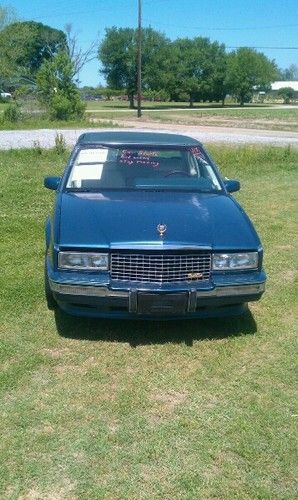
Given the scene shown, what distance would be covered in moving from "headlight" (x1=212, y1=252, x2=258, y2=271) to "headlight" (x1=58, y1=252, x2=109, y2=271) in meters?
0.79

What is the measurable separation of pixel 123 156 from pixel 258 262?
186cm

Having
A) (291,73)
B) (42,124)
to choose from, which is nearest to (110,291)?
(42,124)

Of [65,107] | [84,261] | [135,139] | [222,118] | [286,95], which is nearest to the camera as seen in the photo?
[84,261]

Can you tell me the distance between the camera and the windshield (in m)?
4.86

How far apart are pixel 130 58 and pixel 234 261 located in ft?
233

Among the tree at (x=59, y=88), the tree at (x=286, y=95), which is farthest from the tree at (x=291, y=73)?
the tree at (x=59, y=88)

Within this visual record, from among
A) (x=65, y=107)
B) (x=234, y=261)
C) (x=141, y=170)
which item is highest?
(x=141, y=170)

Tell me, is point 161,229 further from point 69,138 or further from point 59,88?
point 59,88

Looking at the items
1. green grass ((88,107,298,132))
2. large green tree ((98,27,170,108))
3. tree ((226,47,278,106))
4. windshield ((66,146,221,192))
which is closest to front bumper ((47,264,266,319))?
windshield ((66,146,221,192))

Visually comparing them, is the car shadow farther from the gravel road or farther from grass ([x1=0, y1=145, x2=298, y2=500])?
the gravel road

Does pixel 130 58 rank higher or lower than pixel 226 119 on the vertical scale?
higher

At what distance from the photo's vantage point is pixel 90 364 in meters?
3.62

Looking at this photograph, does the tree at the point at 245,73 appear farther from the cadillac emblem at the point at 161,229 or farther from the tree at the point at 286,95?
the cadillac emblem at the point at 161,229

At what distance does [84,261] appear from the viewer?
3.73 metres
